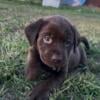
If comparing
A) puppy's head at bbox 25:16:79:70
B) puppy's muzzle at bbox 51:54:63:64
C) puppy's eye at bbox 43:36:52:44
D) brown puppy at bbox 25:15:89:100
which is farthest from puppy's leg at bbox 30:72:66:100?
puppy's eye at bbox 43:36:52:44

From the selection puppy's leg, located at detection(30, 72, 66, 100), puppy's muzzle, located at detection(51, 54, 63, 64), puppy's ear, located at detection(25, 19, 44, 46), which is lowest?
puppy's leg, located at detection(30, 72, 66, 100)

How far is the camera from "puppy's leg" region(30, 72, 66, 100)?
153 inches

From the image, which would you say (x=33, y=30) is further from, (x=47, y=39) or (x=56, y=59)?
(x=56, y=59)

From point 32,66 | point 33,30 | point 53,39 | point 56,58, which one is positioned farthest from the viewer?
point 32,66

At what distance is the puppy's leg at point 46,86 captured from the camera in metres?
3.89

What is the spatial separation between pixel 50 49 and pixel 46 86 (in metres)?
0.40

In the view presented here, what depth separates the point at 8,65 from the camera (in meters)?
4.54

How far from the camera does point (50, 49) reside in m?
3.89

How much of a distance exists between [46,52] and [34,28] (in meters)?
0.41

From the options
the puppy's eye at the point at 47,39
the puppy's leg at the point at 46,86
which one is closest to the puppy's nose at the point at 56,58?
the puppy's eye at the point at 47,39

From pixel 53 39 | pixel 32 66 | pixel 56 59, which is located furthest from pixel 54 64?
pixel 32 66

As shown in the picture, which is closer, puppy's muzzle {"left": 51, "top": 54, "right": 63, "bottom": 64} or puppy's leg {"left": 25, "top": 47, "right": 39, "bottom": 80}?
puppy's muzzle {"left": 51, "top": 54, "right": 63, "bottom": 64}

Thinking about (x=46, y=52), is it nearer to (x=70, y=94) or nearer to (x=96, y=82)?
(x=70, y=94)

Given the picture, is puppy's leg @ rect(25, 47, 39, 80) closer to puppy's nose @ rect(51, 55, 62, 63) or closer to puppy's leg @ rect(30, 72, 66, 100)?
puppy's leg @ rect(30, 72, 66, 100)
